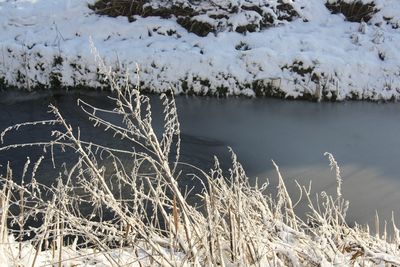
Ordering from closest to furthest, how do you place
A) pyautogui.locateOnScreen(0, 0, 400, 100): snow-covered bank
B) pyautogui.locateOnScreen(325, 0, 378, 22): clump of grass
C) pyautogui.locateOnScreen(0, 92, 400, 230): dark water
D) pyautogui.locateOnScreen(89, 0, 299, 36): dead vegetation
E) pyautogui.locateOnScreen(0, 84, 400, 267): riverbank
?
1. pyautogui.locateOnScreen(0, 84, 400, 267): riverbank
2. pyautogui.locateOnScreen(0, 92, 400, 230): dark water
3. pyautogui.locateOnScreen(0, 0, 400, 100): snow-covered bank
4. pyautogui.locateOnScreen(89, 0, 299, 36): dead vegetation
5. pyautogui.locateOnScreen(325, 0, 378, 22): clump of grass

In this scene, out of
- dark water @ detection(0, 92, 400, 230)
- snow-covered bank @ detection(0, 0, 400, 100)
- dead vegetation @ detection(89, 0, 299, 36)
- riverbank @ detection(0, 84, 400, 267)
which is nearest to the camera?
riverbank @ detection(0, 84, 400, 267)

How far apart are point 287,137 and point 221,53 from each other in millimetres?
1963

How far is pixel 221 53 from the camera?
6.79m

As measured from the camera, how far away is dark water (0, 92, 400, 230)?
445 cm

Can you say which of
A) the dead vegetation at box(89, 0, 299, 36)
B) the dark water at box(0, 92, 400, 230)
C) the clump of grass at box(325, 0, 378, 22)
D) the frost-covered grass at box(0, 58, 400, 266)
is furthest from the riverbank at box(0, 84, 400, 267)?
the clump of grass at box(325, 0, 378, 22)

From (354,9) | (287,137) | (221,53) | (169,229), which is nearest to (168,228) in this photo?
(169,229)

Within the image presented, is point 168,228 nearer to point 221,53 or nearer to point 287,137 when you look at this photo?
point 287,137

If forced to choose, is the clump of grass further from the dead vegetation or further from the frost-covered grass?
the frost-covered grass

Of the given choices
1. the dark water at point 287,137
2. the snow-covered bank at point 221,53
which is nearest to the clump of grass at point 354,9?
the snow-covered bank at point 221,53

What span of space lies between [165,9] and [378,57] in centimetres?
319

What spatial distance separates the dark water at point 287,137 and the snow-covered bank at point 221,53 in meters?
0.29

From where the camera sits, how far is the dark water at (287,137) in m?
4.45

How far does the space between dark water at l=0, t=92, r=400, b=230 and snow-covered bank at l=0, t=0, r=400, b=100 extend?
0.94ft

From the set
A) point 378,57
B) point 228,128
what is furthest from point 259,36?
point 228,128
